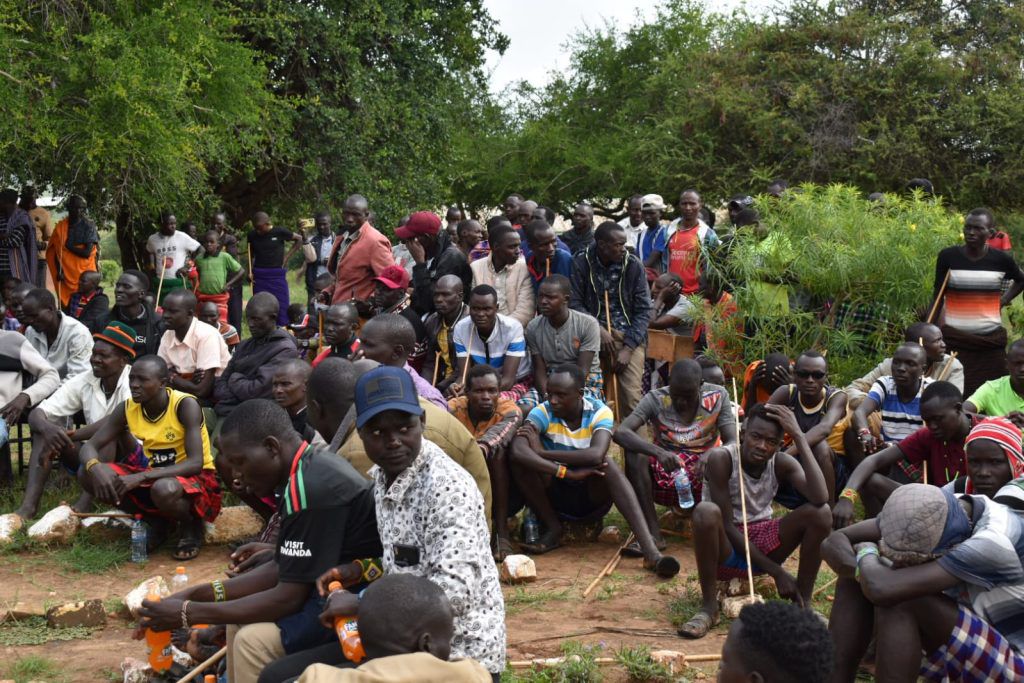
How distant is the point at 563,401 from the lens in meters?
7.01

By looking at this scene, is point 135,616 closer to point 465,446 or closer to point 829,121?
point 465,446

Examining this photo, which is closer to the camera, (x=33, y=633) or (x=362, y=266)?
(x=33, y=633)

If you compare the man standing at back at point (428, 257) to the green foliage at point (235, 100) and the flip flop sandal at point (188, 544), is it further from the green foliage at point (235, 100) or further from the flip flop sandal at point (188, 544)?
the flip flop sandal at point (188, 544)

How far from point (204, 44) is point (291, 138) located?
14.2ft

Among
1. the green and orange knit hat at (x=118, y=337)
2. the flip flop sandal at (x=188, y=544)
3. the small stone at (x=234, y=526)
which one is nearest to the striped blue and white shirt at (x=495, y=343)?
the small stone at (x=234, y=526)

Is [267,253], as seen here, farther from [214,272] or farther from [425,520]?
[425,520]

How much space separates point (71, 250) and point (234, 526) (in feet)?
20.5

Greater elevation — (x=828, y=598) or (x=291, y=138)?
(x=291, y=138)

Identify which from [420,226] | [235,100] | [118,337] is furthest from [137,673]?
[235,100]

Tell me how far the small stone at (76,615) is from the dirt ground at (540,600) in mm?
105

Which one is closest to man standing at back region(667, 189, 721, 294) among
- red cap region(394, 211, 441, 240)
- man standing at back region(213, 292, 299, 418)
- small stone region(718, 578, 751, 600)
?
red cap region(394, 211, 441, 240)

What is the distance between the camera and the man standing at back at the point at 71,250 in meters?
12.3

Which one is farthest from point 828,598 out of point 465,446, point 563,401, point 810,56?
point 810,56

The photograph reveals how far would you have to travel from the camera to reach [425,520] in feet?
12.4
